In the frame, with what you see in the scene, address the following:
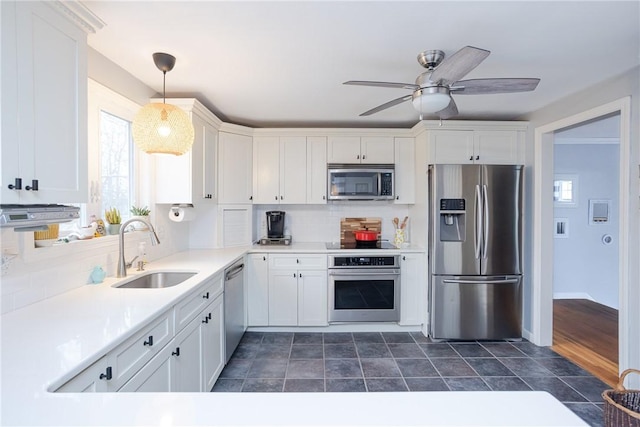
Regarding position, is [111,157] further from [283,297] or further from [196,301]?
[283,297]

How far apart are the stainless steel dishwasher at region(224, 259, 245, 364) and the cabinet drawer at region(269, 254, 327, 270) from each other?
1.19 ft

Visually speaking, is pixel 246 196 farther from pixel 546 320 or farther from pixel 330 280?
pixel 546 320

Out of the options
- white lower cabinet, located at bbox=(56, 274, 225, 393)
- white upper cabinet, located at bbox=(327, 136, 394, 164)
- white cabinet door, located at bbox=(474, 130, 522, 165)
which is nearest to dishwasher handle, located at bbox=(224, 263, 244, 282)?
white lower cabinet, located at bbox=(56, 274, 225, 393)

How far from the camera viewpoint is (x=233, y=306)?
2.80m

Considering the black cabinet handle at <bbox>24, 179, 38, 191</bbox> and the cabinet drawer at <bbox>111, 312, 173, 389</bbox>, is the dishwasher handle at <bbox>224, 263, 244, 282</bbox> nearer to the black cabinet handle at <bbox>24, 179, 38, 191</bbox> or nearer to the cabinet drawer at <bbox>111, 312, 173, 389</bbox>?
the cabinet drawer at <bbox>111, 312, 173, 389</bbox>

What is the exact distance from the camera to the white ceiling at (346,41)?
1.56 metres

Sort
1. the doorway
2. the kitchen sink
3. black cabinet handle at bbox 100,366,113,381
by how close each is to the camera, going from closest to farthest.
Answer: black cabinet handle at bbox 100,366,113,381, the kitchen sink, the doorway

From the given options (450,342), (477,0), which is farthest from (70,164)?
(450,342)

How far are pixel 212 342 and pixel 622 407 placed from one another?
2.48 metres

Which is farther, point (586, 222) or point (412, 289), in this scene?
point (586, 222)

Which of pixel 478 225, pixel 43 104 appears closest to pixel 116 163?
pixel 43 104

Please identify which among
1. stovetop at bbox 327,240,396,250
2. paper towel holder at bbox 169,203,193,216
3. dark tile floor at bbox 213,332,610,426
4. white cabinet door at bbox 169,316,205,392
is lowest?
dark tile floor at bbox 213,332,610,426

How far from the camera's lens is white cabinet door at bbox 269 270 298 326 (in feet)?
10.9

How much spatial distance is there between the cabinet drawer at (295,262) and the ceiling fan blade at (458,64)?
84.1 inches
